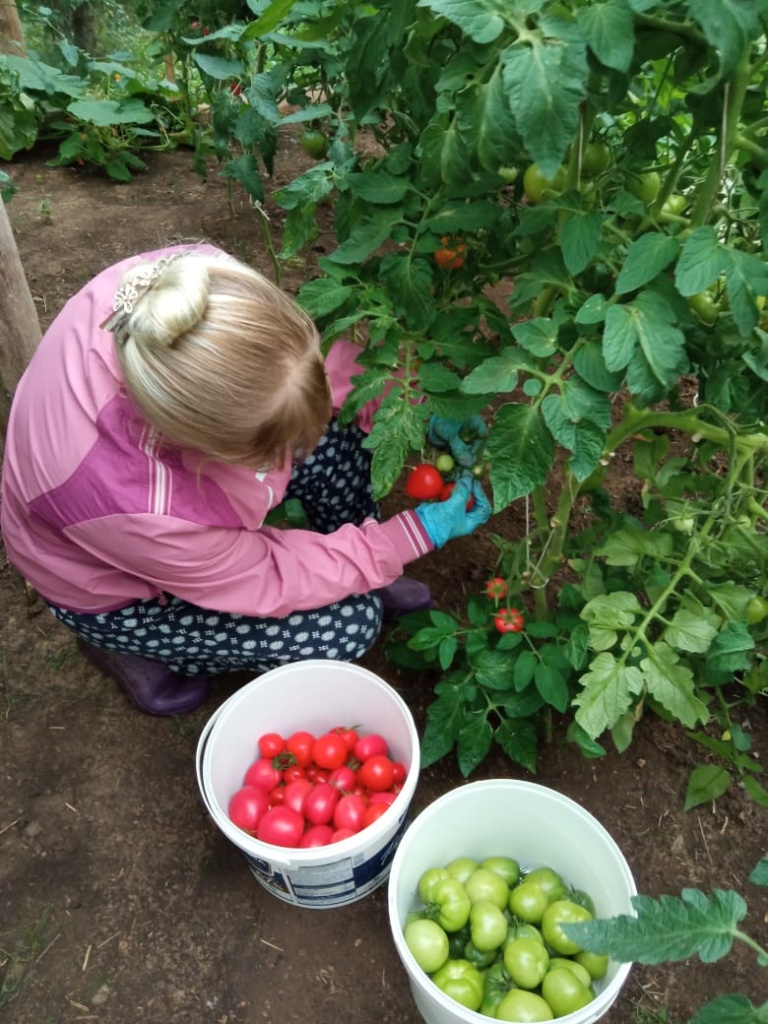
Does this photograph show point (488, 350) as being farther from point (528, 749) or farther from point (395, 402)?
point (528, 749)

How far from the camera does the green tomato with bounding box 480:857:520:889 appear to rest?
148 centimetres

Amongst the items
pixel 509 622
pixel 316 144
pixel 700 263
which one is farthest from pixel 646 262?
pixel 316 144

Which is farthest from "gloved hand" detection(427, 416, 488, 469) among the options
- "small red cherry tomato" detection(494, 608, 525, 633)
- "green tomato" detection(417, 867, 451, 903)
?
"green tomato" detection(417, 867, 451, 903)

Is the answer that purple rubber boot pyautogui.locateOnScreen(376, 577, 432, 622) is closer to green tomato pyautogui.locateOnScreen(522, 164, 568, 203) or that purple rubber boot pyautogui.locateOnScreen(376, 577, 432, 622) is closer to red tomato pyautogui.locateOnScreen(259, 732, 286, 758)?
red tomato pyautogui.locateOnScreen(259, 732, 286, 758)

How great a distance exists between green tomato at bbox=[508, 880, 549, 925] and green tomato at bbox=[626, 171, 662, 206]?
1137 millimetres

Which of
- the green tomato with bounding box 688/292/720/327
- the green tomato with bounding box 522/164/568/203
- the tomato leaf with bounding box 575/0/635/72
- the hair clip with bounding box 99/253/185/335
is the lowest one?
the hair clip with bounding box 99/253/185/335

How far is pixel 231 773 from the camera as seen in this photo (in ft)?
5.26

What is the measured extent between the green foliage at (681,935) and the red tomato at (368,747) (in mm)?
783

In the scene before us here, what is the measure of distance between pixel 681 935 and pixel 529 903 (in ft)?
2.00

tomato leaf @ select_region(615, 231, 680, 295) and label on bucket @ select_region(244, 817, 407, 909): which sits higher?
tomato leaf @ select_region(615, 231, 680, 295)

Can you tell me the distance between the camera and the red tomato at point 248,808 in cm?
151

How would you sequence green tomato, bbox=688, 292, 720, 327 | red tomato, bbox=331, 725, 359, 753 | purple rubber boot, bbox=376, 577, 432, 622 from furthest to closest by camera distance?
purple rubber boot, bbox=376, 577, 432, 622 → red tomato, bbox=331, 725, 359, 753 → green tomato, bbox=688, 292, 720, 327

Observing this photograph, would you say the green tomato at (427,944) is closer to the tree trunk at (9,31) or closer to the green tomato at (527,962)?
the green tomato at (527,962)

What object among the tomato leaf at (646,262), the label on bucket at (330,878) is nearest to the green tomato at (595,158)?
the tomato leaf at (646,262)
